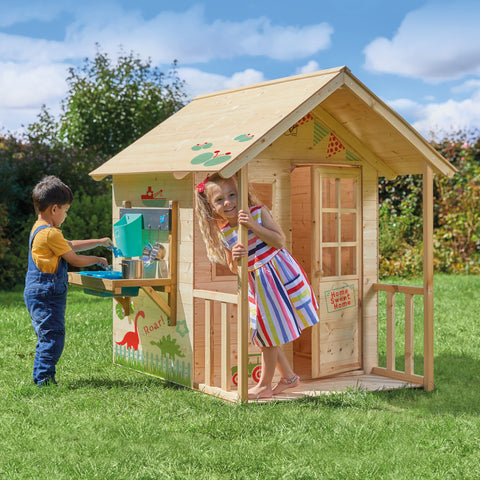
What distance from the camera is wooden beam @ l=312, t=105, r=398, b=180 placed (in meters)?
6.94

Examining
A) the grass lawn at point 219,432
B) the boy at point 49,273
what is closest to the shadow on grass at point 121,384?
the grass lawn at point 219,432

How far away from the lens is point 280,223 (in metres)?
6.68

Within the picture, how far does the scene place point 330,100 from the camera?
660 cm

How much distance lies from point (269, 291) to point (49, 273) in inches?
74.2

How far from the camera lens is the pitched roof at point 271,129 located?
578 cm

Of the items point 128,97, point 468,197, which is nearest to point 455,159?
point 468,197

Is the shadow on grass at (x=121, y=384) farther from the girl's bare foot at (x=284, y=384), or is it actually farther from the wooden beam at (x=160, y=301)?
the girl's bare foot at (x=284, y=384)

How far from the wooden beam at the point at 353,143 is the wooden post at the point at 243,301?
155 cm

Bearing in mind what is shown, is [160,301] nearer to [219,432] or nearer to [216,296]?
[216,296]

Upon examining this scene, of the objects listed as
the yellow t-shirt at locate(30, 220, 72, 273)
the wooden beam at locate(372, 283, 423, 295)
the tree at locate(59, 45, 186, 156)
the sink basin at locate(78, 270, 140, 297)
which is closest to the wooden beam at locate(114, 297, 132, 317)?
the sink basin at locate(78, 270, 140, 297)

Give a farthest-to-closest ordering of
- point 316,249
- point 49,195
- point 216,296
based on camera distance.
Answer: point 316,249 < point 49,195 < point 216,296

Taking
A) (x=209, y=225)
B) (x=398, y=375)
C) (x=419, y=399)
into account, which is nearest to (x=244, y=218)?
(x=209, y=225)

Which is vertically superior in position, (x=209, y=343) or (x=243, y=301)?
(x=243, y=301)

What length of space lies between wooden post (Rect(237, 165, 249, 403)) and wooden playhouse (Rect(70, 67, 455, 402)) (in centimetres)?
1
